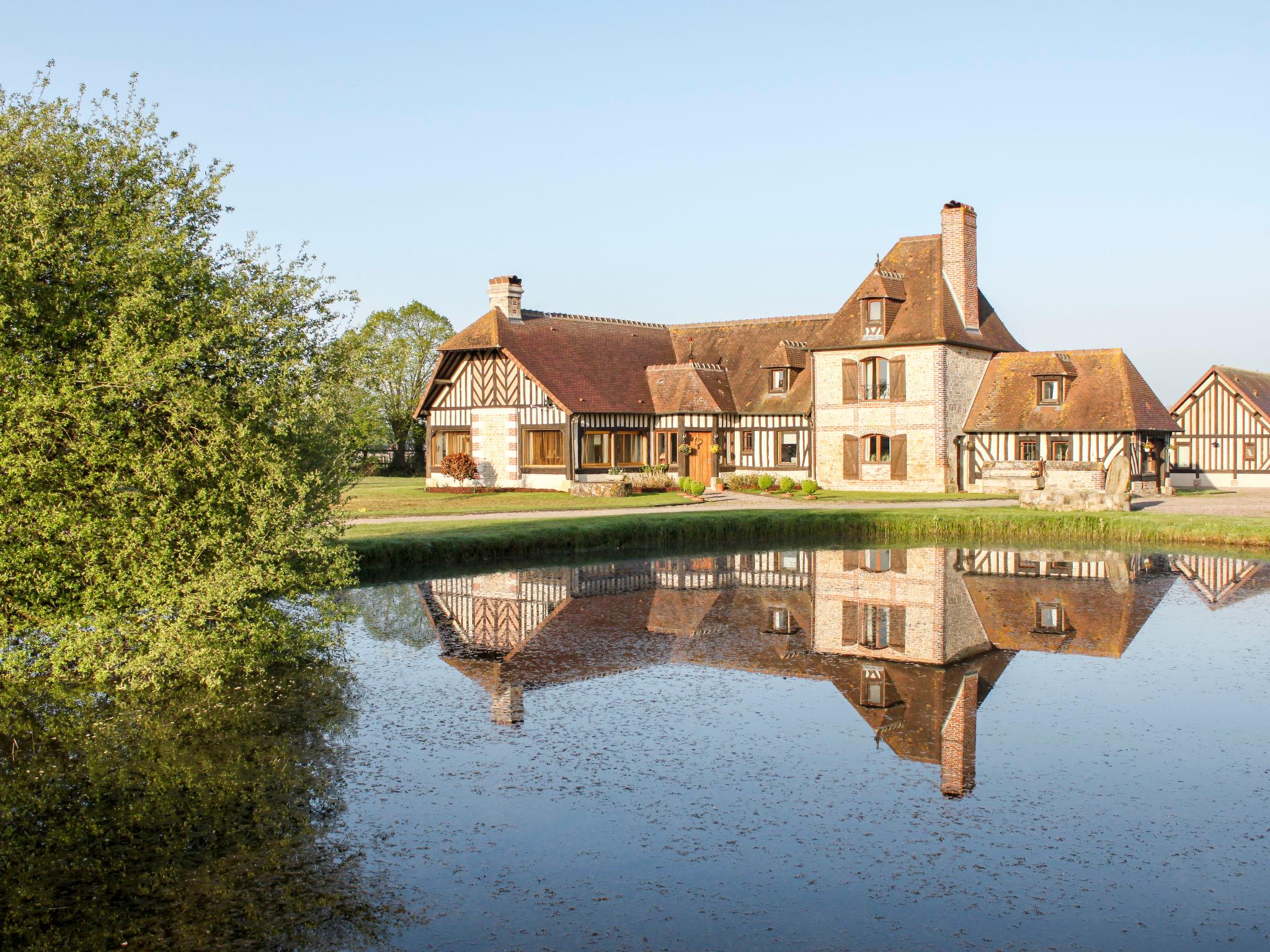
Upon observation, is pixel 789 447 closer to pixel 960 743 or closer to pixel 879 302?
pixel 879 302

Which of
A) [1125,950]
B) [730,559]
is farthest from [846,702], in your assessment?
[730,559]

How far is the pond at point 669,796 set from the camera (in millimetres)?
5836

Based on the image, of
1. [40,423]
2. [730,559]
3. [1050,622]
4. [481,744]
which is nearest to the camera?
[481,744]

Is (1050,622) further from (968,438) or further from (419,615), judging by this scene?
(968,438)

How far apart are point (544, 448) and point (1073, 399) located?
1432 centimetres

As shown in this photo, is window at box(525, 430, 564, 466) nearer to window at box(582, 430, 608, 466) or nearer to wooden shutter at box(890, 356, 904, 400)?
window at box(582, 430, 608, 466)

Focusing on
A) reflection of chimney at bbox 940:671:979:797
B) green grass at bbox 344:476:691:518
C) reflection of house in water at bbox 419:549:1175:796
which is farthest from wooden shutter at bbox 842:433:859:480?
reflection of chimney at bbox 940:671:979:797

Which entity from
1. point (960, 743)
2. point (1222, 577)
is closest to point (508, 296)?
point (1222, 577)

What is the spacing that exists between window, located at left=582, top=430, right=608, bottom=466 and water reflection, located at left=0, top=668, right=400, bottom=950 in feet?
71.8

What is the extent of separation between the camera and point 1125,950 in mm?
5465

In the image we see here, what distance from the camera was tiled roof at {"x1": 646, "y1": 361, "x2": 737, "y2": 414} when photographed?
33.0 metres

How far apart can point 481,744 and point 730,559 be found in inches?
470

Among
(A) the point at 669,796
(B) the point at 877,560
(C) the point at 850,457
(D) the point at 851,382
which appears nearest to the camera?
(A) the point at 669,796

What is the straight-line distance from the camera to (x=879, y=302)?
3139cm
